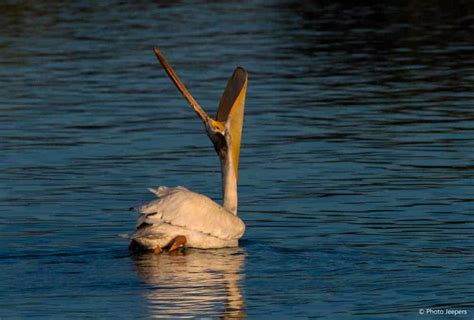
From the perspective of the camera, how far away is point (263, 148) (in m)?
15.5

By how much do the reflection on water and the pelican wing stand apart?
18 centimetres

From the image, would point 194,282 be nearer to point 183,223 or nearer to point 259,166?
point 183,223

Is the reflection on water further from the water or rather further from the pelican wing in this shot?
the pelican wing

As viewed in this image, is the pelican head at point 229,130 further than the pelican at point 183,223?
Yes

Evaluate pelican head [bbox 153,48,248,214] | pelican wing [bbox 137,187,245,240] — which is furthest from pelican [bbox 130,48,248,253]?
pelican head [bbox 153,48,248,214]

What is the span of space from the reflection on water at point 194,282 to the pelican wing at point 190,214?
18 centimetres

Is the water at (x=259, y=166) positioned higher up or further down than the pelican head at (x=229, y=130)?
further down

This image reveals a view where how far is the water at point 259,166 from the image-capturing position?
32.6 feet

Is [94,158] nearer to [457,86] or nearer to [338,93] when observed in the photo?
[338,93]

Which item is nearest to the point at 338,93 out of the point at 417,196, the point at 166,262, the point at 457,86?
the point at 457,86

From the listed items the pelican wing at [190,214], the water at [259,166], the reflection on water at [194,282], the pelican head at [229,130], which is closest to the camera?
the reflection on water at [194,282]

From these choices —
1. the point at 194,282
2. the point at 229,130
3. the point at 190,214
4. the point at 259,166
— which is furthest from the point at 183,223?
the point at 259,166

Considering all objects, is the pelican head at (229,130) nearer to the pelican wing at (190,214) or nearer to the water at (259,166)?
the water at (259,166)

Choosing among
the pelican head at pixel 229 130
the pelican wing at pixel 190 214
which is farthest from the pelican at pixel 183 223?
the pelican head at pixel 229 130
